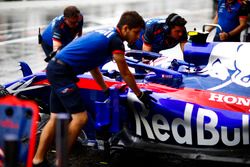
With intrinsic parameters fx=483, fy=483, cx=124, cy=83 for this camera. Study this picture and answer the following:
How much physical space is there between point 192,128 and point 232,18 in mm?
3509

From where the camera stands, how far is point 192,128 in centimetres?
437

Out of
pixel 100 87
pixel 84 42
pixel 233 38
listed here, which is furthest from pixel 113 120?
pixel 233 38

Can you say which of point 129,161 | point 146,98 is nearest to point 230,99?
point 146,98

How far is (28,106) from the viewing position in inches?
134

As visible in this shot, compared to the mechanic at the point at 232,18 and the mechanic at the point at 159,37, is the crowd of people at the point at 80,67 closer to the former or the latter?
the mechanic at the point at 159,37

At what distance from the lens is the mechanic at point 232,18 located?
7.29m

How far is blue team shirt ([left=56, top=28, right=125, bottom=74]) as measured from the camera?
13.9 feet

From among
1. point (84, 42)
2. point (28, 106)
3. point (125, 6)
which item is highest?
point (84, 42)

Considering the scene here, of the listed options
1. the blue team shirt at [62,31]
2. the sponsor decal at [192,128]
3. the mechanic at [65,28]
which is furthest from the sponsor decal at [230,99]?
the blue team shirt at [62,31]

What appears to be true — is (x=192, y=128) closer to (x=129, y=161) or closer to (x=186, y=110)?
(x=186, y=110)

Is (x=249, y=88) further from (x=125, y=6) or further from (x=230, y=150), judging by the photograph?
(x=125, y=6)

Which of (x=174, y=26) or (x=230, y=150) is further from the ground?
(x=174, y=26)

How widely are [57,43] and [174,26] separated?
164 cm

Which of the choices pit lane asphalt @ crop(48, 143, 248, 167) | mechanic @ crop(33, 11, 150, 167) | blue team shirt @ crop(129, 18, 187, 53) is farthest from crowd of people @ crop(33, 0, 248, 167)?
blue team shirt @ crop(129, 18, 187, 53)
